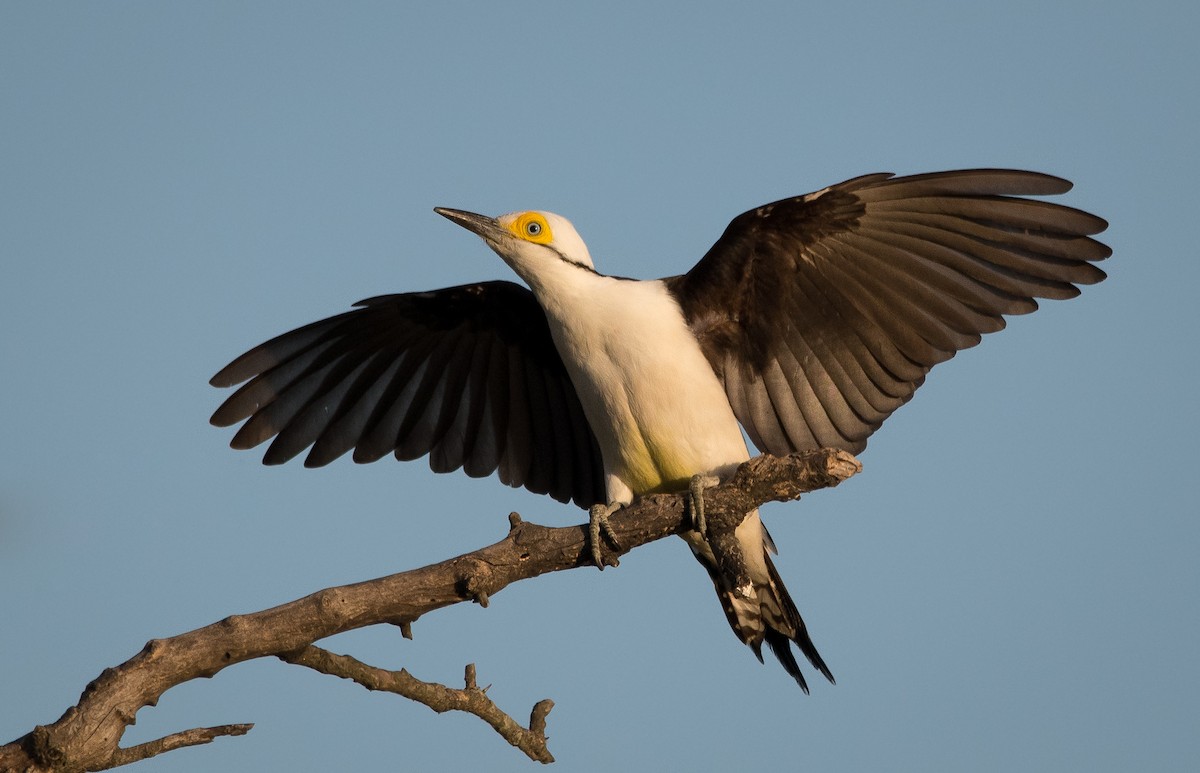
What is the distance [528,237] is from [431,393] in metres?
1.61

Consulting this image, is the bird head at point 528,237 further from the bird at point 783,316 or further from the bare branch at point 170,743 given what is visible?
the bare branch at point 170,743

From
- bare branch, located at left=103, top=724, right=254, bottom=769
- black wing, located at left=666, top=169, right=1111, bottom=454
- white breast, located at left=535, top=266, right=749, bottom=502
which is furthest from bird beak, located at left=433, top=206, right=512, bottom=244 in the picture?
bare branch, located at left=103, top=724, right=254, bottom=769

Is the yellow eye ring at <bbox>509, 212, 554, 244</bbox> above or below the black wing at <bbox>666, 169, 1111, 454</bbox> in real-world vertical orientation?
above

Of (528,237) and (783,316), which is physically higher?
(528,237)

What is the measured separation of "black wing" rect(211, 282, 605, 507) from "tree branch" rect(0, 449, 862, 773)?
2012 millimetres

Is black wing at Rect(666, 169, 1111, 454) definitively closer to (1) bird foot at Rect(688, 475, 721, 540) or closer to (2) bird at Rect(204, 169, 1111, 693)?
(2) bird at Rect(204, 169, 1111, 693)

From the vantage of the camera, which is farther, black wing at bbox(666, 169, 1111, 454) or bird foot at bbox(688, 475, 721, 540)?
black wing at bbox(666, 169, 1111, 454)

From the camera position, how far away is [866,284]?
21.2ft

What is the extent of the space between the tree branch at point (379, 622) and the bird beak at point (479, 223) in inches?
73.9

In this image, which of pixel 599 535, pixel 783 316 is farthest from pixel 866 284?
pixel 599 535

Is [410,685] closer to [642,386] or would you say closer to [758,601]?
[642,386]

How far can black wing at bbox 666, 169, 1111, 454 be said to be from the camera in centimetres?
615

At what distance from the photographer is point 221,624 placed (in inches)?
196

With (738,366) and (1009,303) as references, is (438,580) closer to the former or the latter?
(738,366)
